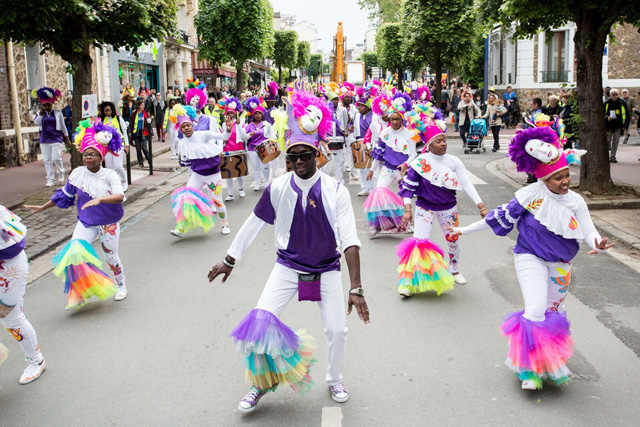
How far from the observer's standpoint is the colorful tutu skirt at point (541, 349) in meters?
4.15

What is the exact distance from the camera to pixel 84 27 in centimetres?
1200

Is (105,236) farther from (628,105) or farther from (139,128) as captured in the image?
(628,105)

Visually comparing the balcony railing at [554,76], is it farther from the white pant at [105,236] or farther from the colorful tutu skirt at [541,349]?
the colorful tutu skirt at [541,349]

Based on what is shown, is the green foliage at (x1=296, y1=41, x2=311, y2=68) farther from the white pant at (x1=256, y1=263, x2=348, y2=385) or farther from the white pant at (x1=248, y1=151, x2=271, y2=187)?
the white pant at (x1=256, y1=263, x2=348, y2=385)

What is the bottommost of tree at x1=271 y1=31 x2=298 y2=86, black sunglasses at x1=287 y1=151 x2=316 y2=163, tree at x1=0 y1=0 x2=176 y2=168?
black sunglasses at x1=287 y1=151 x2=316 y2=163

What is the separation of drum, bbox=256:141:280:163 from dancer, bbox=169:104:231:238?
8.52 ft

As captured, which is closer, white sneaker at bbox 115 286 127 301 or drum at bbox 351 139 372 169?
white sneaker at bbox 115 286 127 301

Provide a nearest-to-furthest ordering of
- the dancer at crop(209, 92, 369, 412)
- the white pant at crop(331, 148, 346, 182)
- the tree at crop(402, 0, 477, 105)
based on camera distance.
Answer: the dancer at crop(209, 92, 369, 412) < the white pant at crop(331, 148, 346, 182) < the tree at crop(402, 0, 477, 105)

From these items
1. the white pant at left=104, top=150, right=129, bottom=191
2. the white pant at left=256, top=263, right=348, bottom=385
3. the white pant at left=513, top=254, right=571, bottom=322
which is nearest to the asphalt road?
the white pant at left=256, top=263, right=348, bottom=385

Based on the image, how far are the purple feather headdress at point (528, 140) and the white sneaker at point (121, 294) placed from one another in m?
4.14

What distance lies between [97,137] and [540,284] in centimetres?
431

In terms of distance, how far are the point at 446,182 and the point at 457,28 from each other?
81.6 ft

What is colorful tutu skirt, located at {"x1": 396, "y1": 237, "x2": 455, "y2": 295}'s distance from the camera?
6.20 m

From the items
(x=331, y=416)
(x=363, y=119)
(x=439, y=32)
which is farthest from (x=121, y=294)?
(x=439, y=32)
